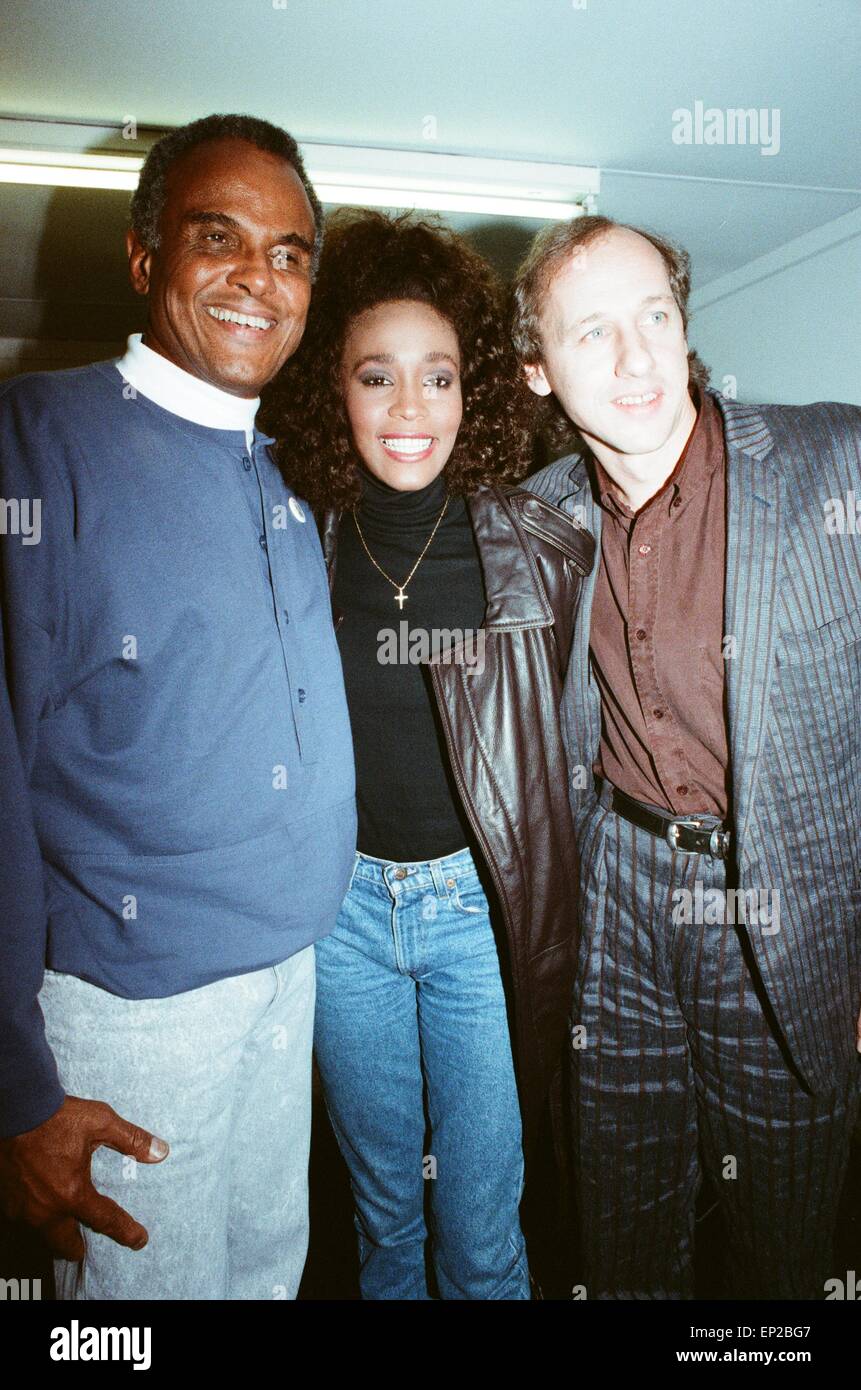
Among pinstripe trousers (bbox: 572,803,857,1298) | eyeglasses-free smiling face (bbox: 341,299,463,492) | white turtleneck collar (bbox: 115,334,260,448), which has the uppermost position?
eyeglasses-free smiling face (bbox: 341,299,463,492)

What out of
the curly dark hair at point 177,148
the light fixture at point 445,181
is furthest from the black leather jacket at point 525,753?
the light fixture at point 445,181

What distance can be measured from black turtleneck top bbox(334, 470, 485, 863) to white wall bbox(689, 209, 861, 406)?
2227 mm

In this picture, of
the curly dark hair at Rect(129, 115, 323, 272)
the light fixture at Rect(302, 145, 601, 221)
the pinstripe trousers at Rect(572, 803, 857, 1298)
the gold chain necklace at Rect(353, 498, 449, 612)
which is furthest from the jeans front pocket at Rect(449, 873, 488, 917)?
the light fixture at Rect(302, 145, 601, 221)

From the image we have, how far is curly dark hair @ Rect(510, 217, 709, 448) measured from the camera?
6.00 feet

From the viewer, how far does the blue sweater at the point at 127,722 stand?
1.14 meters

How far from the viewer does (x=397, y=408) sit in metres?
1.77

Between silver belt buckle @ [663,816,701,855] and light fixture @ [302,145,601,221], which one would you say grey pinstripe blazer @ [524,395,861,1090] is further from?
light fixture @ [302,145,601,221]

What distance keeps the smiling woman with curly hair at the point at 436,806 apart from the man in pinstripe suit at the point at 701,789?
0.53 ft

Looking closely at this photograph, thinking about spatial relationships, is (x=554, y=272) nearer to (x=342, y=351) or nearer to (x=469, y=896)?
(x=342, y=351)

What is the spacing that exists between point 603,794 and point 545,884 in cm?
31

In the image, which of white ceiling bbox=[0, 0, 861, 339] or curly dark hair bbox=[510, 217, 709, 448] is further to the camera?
white ceiling bbox=[0, 0, 861, 339]

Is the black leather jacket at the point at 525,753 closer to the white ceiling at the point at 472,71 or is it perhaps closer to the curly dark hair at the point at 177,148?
the curly dark hair at the point at 177,148

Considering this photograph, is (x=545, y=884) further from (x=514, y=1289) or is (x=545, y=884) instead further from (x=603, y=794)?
(x=514, y=1289)

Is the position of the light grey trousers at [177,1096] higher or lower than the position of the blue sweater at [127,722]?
lower
